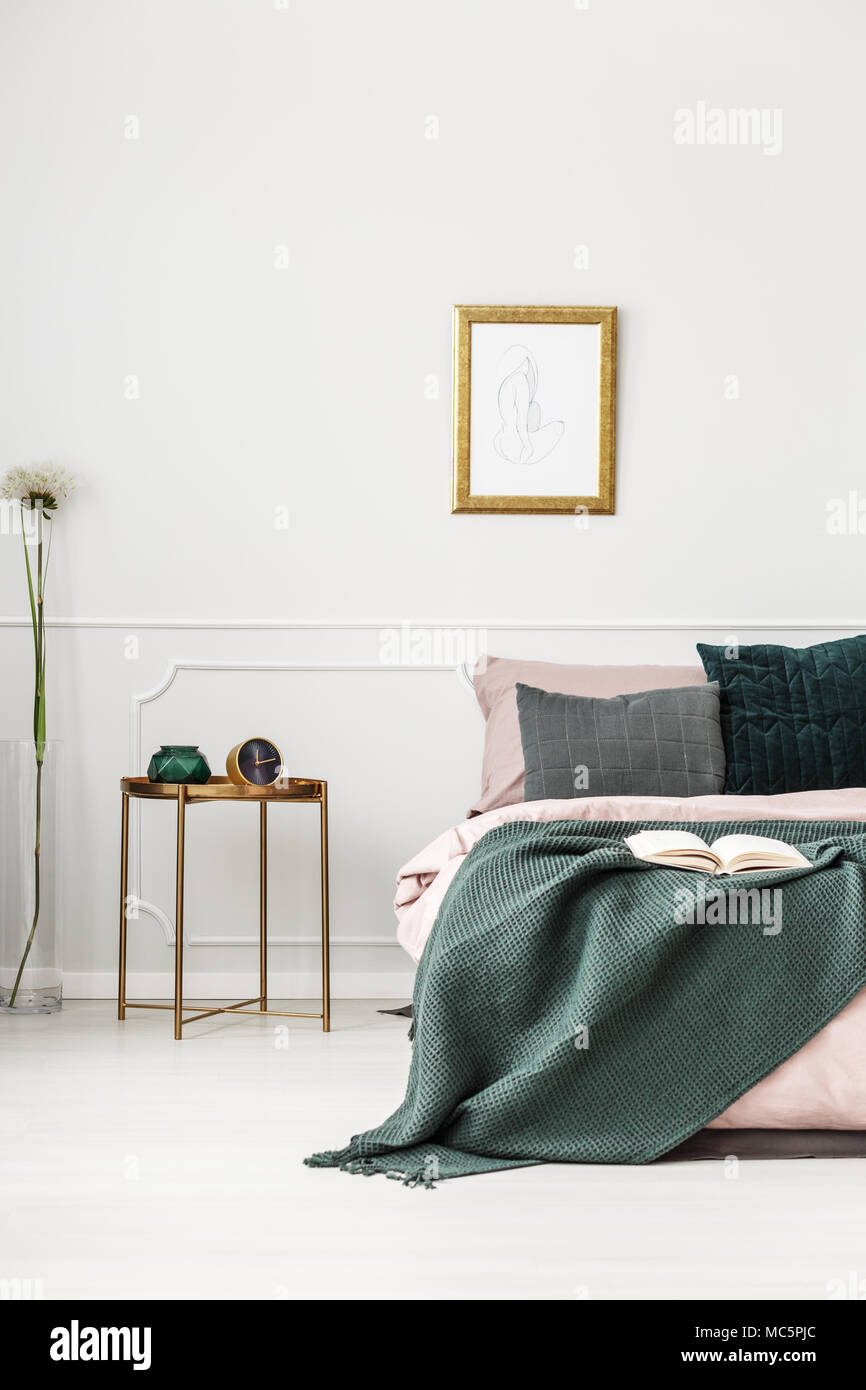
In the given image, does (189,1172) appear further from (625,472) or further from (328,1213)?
(625,472)

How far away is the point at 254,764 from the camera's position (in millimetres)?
3105

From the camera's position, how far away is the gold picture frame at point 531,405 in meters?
3.55

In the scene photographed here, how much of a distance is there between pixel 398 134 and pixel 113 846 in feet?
7.05

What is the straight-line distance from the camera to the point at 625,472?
3.60 m

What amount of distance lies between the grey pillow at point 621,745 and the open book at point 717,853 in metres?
0.69

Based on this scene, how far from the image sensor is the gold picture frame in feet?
11.6

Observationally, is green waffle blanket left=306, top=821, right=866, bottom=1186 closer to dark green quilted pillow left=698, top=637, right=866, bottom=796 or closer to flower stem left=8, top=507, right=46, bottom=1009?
dark green quilted pillow left=698, top=637, right=866, bottom=796

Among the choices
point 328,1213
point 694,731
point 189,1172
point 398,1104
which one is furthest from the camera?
point 694,731

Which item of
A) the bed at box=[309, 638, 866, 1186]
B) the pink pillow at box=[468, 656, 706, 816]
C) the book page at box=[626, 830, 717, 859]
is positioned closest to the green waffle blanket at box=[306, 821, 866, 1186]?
the bed at box=[309, 638, 866, 1186]

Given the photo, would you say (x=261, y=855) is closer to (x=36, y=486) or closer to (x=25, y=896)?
(x=25, y=896)

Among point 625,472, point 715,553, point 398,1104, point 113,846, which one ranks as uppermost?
point 625,472
